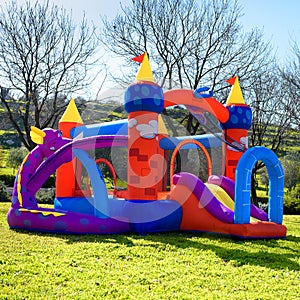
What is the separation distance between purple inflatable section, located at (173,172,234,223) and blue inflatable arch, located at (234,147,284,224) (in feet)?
0.92

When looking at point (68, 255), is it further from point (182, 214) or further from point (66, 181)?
point (66, 181)

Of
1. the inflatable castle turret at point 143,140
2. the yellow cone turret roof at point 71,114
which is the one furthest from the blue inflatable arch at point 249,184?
the yellow cone turret roof at point 71,114

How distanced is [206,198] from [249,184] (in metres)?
1.04

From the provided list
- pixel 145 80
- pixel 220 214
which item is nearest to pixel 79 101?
pixel 145 80

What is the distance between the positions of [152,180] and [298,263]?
3.10 meters

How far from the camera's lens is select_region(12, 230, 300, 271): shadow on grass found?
5.50 meters

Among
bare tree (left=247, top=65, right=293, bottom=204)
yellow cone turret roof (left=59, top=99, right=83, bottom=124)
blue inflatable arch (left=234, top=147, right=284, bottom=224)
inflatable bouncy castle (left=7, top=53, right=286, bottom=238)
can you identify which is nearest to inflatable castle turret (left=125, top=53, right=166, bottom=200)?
inflatable bouncy castle (left=7, top=53, right=286, bottom=238)

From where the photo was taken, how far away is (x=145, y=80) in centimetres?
795

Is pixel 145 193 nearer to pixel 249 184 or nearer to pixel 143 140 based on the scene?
pixel 143 140

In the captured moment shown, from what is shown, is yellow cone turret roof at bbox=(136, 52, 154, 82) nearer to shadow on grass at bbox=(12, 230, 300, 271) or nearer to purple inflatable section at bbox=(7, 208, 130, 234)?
purple inflatable section at bbox=(7, 208, 130, 234)

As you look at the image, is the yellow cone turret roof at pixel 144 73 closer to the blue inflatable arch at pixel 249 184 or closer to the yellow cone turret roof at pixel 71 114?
the blue inflatable arch at pixel 249 184

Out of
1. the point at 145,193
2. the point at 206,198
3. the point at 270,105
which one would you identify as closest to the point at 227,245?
the point at 206,198

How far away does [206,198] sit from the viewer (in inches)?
305

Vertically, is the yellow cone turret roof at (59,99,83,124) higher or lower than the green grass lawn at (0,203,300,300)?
higher
